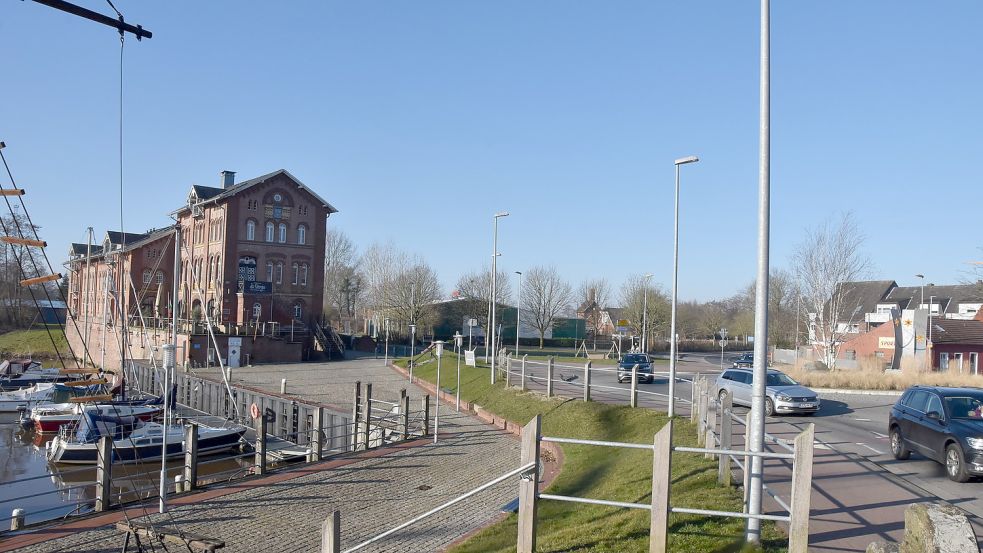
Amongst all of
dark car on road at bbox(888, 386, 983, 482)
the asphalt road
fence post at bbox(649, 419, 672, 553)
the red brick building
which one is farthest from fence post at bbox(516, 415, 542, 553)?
the red brick building

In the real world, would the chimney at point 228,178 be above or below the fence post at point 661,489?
above

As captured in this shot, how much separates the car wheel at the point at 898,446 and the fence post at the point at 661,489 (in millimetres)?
9363

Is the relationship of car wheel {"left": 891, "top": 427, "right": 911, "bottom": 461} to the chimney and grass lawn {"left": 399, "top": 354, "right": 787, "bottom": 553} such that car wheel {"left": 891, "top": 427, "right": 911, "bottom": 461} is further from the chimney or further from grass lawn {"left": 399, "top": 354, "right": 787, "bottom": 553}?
the chimney

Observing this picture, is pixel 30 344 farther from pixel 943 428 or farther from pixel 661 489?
pixel 661 489

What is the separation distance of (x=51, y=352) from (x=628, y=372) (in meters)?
65.0

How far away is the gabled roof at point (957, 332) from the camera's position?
4262cm

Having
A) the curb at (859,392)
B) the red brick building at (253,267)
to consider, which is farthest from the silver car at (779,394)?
the red brick building at (253,267)

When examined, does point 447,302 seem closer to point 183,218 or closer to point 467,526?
point 183,218

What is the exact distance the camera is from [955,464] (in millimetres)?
12031

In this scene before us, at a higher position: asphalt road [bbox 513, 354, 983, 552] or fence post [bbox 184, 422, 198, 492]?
asphalt road [bbox 513, 354, 983, 552]

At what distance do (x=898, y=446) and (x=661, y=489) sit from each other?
9.75m

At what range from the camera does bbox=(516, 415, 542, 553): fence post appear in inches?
300

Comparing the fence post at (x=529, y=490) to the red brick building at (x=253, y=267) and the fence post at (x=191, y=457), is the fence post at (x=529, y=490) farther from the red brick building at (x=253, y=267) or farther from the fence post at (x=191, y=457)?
the red brick building at (x=253, y=267)

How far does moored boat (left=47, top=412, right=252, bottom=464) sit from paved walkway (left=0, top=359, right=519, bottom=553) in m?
12.0
